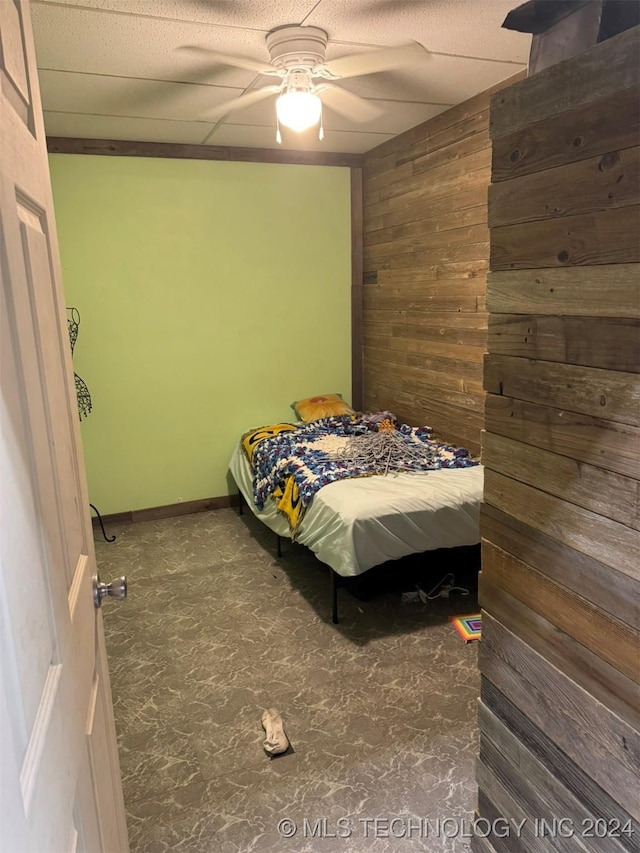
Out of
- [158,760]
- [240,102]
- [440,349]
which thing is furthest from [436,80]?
[158,760]

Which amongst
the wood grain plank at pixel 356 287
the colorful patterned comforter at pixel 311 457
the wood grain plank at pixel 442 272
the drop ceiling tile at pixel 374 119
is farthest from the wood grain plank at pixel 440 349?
the drop ceiling tile at pixel 374 119

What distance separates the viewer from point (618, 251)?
1028mm

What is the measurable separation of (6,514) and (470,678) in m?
2.26

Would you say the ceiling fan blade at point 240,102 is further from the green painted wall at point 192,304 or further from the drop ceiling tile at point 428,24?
the green painted wall at point 192,304

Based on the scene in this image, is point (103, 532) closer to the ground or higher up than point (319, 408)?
closer to the ground

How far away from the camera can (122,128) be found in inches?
142

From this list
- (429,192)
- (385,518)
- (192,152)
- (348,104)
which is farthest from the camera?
(192,152)

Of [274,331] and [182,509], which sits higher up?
[274,331]

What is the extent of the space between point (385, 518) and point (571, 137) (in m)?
1.96

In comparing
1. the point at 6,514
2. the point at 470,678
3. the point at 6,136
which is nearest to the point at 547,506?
the point at 6,514

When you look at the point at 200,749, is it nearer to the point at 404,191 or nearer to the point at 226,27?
the point at 226,27

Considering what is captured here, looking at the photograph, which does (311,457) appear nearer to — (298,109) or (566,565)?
(298,109)

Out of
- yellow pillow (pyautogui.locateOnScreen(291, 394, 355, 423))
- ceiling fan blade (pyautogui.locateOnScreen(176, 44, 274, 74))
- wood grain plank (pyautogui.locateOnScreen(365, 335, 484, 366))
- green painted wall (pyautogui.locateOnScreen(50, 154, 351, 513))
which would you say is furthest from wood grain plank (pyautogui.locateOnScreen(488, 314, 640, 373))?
green painted wall (pyautogui.locateOnScreen(50, 154, 351, 513))

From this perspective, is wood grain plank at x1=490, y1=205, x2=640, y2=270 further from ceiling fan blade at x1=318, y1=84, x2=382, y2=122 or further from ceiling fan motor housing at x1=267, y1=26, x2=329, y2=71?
ceiling fan blade at x1=318, y1=84, x2=382, y2=122
